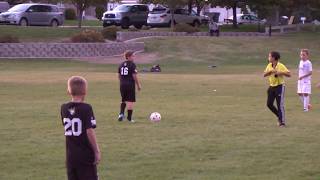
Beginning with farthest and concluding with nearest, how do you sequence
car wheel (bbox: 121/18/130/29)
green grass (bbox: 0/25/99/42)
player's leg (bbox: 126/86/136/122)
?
car wheel (bbox: 121/18/130/29) → green grass (bbox: 0/25/99/42) → player's leg (bbox: 126/86/136/122)

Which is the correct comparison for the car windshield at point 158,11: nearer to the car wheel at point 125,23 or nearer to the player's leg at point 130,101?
the car wheel at point 125,23

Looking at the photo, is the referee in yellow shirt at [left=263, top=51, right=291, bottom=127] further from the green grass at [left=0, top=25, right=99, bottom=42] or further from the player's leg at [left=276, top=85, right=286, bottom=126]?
the green grass at [left=0, top=25, right=99, bottom=42]

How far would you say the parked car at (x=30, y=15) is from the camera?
5250 cm

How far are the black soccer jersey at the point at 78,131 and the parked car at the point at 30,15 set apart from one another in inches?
1800

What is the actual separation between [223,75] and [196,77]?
6.50 ft

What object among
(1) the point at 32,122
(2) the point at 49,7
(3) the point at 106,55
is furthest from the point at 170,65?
(1) the point at 32,122

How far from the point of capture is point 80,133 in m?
7.74

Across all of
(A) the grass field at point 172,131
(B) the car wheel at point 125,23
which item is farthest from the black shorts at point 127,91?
(B) the car wheel at point 125,23

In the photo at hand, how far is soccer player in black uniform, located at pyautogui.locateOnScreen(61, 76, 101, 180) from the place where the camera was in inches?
303

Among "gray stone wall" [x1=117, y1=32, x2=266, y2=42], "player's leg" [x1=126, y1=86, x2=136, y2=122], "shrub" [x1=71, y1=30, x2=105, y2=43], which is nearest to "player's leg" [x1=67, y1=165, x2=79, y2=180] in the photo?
"player's leg" [x1=126, y1=86, x2=136, y2=122]

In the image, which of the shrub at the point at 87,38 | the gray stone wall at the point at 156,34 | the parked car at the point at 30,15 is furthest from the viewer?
the parked car at the point at 30,15

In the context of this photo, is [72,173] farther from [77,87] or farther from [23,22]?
[23,22]

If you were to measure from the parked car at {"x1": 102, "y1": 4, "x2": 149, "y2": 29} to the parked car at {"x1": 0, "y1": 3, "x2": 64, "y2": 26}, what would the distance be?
409 centimetres

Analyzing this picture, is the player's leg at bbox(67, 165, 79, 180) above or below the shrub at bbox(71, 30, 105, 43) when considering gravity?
above
